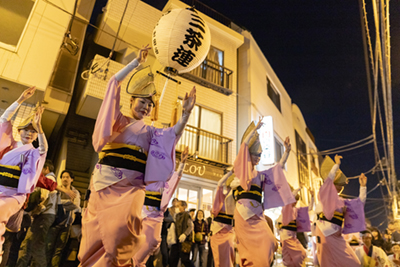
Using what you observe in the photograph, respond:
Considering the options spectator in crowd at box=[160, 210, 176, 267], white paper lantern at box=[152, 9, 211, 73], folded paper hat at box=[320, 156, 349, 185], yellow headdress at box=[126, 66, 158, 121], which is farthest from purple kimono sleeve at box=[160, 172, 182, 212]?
folded paper hat at box=[320, 156, 349, 185]

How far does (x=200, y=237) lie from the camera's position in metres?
7.55

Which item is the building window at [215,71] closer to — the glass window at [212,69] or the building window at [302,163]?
the glass window at [212,69]

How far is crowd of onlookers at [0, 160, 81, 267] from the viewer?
4.67 m

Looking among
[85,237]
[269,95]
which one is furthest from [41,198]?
[269,95]

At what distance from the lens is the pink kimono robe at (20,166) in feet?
12.1

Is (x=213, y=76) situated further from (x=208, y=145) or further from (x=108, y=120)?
(x=108, y=120)

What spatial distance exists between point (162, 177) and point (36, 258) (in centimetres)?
373

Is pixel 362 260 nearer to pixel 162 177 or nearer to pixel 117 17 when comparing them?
pixel 162 177

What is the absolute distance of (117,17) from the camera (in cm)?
1015

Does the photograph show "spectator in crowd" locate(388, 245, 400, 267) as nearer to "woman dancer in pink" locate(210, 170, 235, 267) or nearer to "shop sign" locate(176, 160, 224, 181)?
"woman dancer in pink" locate(210, 170, 235, 267)

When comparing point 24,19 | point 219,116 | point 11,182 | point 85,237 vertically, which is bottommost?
point 85,237

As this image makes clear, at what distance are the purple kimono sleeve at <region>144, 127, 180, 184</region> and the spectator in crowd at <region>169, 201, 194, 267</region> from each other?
4518 millimetres

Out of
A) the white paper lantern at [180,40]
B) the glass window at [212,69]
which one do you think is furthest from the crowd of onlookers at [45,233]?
the glass window at [212,69]

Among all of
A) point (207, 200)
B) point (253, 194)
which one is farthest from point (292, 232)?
point (207, 200)
